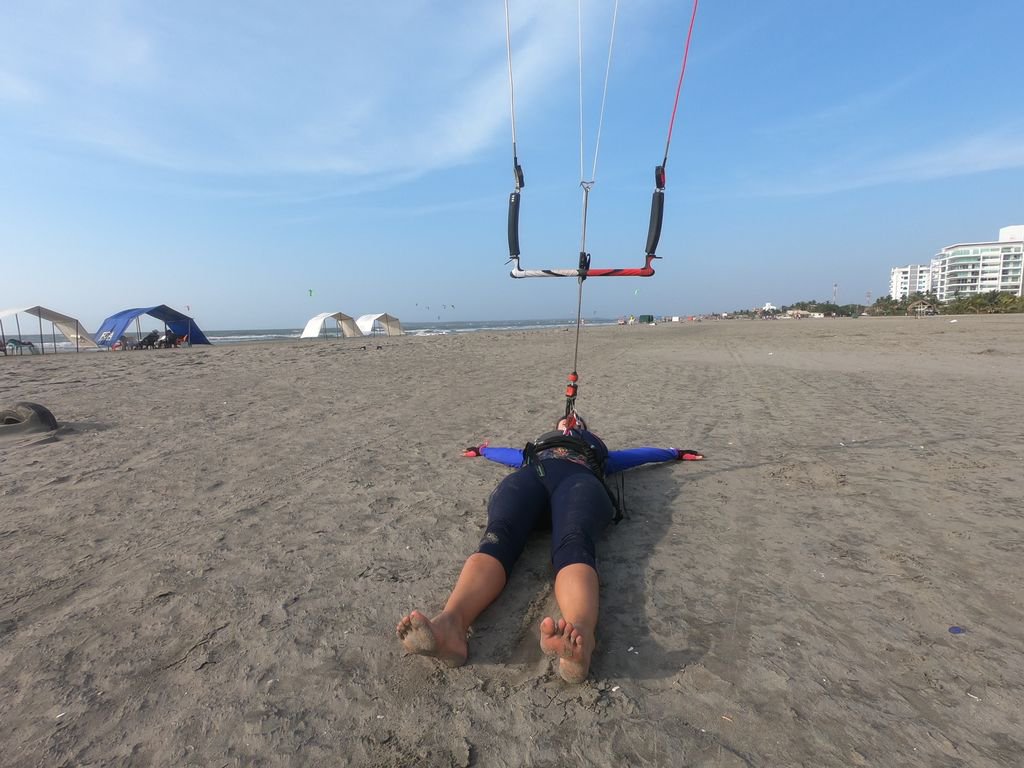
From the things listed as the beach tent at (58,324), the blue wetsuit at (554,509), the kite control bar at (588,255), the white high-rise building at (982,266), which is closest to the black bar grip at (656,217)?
the kite control bar at (588,255)

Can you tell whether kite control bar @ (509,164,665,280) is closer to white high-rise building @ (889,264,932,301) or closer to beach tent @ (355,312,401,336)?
beach tent @ (355,312,401,336)

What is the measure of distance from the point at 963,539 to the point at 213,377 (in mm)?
12191

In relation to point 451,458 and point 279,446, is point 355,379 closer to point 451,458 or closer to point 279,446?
point 279,446

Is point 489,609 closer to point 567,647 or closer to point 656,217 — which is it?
point 567,647

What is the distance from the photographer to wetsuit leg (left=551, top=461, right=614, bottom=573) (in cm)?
260

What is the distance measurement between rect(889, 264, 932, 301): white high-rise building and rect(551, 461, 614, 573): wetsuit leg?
164800mm

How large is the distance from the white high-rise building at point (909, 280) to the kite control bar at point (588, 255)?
536 ft

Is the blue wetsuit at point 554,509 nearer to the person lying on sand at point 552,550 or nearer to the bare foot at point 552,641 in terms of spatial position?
the person lying on sand at point 552,550

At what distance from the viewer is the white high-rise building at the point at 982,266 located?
4066 inches

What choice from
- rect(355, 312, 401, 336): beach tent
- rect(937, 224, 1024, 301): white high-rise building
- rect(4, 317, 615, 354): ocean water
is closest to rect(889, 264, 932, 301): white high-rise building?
rect(937, 224, 1024, 301): white high-rise building

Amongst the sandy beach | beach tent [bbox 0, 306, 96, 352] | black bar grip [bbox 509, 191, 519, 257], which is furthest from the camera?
beach tent [bbox 0, 306, 96, 352]

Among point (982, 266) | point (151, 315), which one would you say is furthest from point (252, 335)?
point (982, 266)

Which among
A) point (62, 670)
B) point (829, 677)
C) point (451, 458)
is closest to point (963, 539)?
point (829, 677)

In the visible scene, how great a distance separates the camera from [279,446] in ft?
18.1
